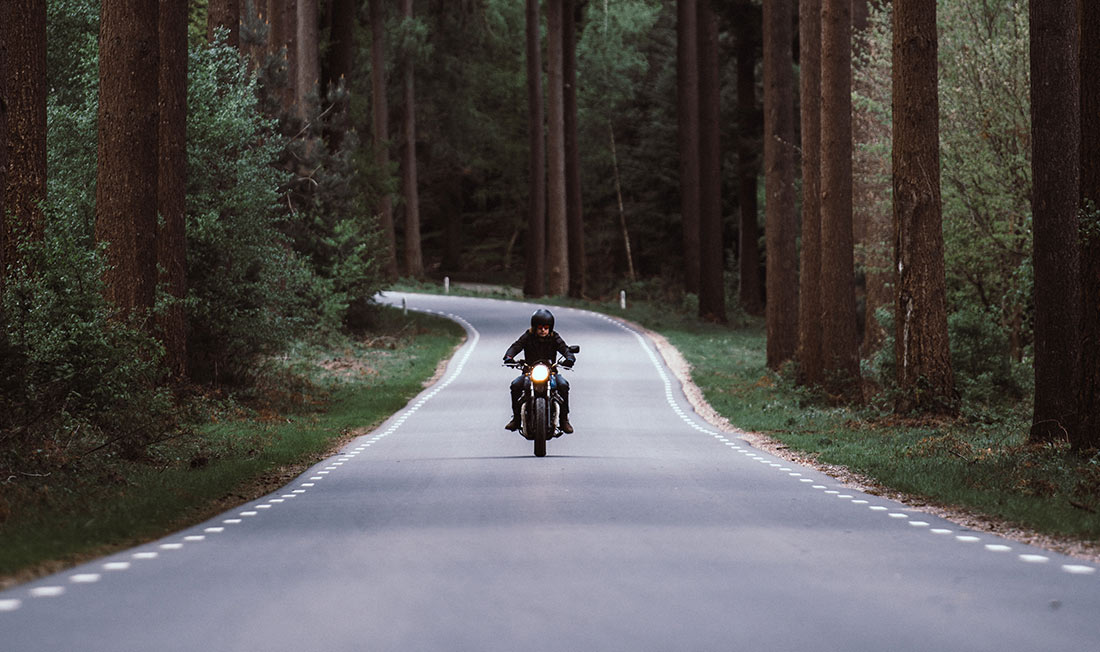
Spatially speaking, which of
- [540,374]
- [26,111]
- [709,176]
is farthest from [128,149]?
[709,176]

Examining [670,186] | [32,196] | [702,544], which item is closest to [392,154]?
[670,186]

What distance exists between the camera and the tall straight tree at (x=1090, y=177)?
14.7 meters

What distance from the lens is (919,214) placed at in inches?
865

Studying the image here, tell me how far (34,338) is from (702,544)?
7.60 m

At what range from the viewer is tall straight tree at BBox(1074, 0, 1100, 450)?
14.7m

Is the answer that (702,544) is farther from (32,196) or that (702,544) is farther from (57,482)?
(32,196)

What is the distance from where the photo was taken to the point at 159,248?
22.9m

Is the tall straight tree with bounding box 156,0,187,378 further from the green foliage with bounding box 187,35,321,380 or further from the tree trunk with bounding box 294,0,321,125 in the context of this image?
the tree trunk with bounding box 294,0,321,125

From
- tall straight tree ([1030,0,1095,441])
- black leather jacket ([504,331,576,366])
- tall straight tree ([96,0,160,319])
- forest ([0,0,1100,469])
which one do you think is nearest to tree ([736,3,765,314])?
forest ([0,0,1100,469])

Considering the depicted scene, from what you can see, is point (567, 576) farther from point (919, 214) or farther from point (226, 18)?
point (226, 18)

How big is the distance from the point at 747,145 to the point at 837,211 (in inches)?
1002

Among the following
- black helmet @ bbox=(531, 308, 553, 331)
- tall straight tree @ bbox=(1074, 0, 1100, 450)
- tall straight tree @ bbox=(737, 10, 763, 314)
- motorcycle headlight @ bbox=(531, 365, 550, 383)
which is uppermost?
tall straight tree @ bbox=(737, 10, 763, 314)

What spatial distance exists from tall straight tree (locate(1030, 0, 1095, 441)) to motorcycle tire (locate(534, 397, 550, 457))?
5905 mm

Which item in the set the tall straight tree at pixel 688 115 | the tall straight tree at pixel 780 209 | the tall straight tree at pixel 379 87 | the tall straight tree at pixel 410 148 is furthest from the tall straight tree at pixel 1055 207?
the tall straight tree at pixel 410 148
